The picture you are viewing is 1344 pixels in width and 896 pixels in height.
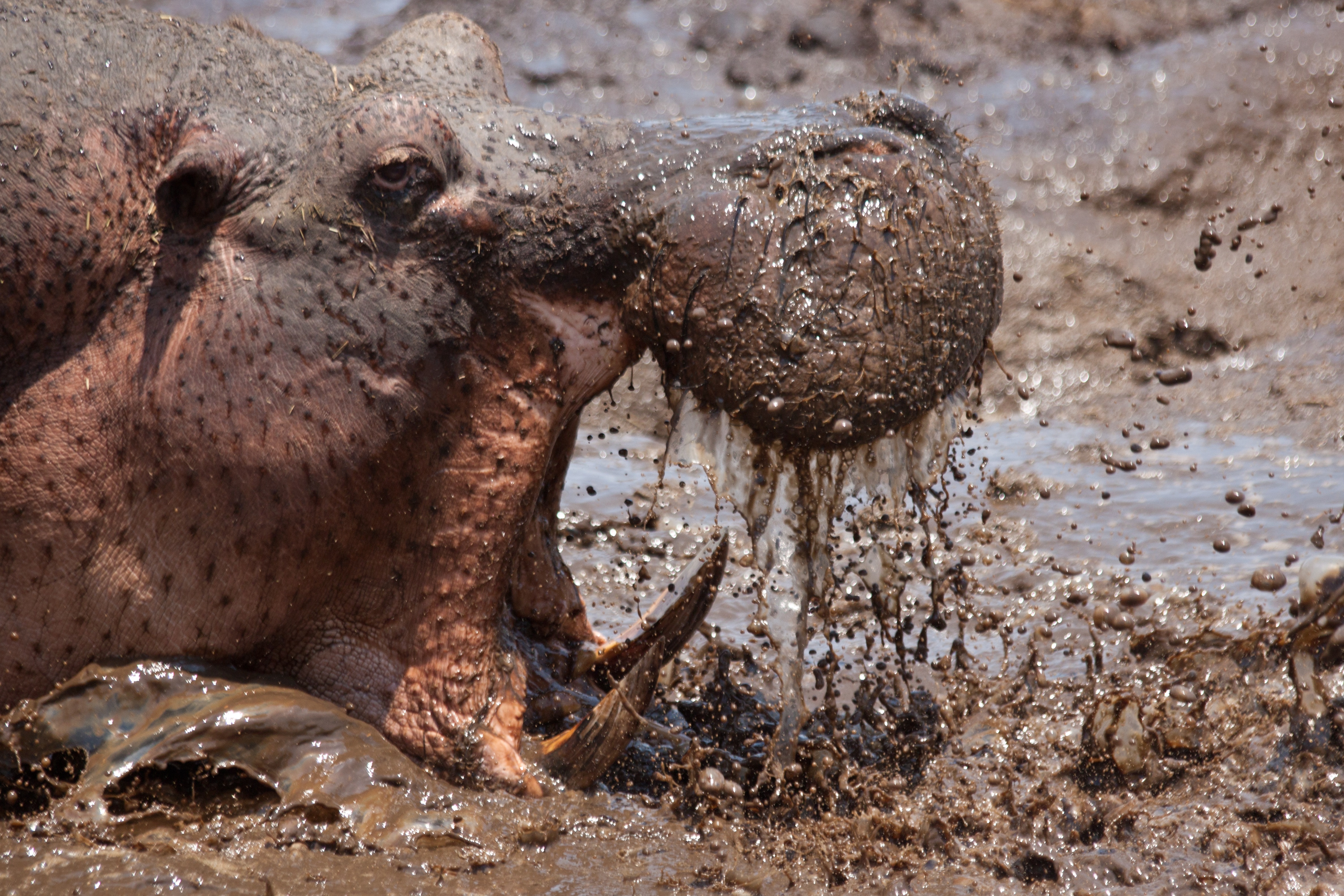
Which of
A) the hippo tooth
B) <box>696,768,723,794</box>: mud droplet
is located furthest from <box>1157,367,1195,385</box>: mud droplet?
<box>696,768,723,794</box>: mud droplet

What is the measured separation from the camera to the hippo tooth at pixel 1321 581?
3.83m

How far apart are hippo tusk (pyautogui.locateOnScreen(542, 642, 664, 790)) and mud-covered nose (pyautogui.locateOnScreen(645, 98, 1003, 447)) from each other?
0.72m

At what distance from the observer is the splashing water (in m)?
3.27

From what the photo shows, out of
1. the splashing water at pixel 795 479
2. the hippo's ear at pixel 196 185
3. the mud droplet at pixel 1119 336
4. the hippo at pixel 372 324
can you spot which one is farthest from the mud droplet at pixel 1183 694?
the mud droplet at pixel 1119 336

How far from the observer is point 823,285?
311cm

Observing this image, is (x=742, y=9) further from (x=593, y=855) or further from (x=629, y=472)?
(x=593, y=855)

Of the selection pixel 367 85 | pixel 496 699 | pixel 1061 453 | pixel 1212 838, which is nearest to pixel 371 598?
pixel 496 699

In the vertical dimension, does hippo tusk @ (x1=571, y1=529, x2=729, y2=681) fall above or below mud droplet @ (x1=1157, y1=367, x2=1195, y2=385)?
below

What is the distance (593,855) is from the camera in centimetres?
319

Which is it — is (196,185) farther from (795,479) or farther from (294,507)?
(795,479)

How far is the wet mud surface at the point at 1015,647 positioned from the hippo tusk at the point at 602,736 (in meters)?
0.07

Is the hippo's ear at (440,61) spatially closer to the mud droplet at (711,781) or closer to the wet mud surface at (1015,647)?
the wet mud surface at (1015,647)

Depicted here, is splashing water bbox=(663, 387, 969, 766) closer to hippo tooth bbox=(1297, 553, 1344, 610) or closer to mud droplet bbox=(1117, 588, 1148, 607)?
hippo tooth bbox=(1297, 553, 1344, 610)

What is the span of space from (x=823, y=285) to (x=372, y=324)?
1038 mm
